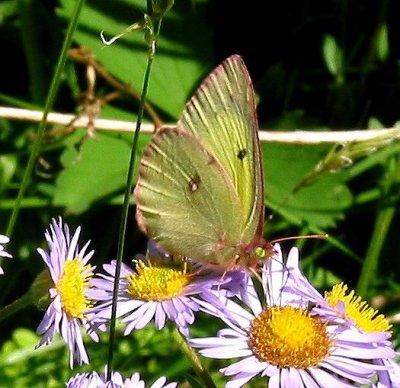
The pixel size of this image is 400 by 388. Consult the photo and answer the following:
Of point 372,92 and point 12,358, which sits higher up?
point 372,92

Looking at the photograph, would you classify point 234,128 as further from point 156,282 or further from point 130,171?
point 130,171

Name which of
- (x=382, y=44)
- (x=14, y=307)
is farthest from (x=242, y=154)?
(x=382, y=44)

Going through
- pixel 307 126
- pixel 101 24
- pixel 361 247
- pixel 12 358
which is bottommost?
pixel 12 358

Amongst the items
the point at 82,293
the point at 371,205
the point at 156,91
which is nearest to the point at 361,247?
the point at 371,205

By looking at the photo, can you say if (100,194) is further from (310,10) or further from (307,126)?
(310,10)

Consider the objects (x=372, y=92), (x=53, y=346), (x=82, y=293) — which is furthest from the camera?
(x=372, y=92)

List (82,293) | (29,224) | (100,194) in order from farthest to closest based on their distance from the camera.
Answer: (29,224)
(100,194)
(82,293)

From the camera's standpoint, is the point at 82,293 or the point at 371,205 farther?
the point at 371,205
